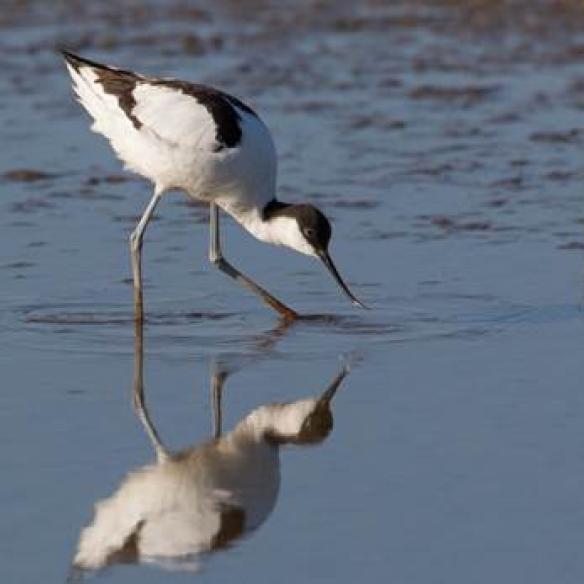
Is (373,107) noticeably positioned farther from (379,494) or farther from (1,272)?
(379,494)

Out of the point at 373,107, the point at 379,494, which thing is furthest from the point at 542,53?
the point at 379,494

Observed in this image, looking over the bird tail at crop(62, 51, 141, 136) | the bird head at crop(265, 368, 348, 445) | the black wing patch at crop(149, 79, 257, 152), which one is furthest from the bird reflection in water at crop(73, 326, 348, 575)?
the bird tail at crop(62, 51, 141, 136)

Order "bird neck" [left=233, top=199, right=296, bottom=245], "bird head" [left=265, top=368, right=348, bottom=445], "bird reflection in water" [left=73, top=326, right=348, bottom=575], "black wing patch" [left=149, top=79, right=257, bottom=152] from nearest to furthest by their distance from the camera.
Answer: "bird reflection in water" [left=73, top=326, right=348, bottom=575] → "bird head" [left=265, top=368, right=348, bottom=445] → "black wing patch" [left=149, top=79, right=257, bottom=152] → "bird neck" [left=233, top=199, right=296, bottom=245]

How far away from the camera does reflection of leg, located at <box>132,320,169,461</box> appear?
19.7 feet

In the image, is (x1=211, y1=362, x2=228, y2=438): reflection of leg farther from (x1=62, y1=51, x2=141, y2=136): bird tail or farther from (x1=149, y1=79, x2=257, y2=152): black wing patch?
(x1=62, y1=51, x2=141, y2=136): bird tail

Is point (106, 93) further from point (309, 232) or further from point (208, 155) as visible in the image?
point (309, 232)

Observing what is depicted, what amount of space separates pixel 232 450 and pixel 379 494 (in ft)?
2.19

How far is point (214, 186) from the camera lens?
7.75 meters

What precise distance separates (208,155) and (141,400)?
4.67ft

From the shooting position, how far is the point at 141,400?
21.4 feet

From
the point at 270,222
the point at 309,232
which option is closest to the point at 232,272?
the point at 270,222

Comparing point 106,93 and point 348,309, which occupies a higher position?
point 106,93

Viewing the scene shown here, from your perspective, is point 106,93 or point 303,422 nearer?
point 303,422

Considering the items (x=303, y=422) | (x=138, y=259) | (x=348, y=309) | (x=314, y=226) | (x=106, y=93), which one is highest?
(x=106, y=93)
